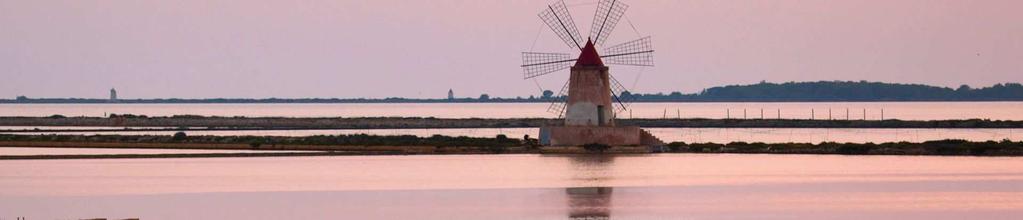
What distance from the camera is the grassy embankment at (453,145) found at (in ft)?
152

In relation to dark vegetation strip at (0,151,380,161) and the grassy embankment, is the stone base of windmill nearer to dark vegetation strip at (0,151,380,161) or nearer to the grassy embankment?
the grassy embankment

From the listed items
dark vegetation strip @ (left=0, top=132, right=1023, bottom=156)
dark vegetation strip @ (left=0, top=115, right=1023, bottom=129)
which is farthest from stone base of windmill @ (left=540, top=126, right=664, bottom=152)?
dark vegetation strip @ (left=0, top=115, right=1023, bottom=129)

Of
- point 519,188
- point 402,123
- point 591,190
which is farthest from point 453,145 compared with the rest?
point 402,123

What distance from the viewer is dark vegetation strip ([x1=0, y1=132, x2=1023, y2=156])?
46.2m

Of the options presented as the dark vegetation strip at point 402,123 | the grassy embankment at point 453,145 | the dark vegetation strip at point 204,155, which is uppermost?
the dark vegetation strip at point 402,123

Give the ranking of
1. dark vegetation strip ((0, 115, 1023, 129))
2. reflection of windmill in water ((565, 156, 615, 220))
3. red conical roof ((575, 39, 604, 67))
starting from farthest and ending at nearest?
dark vegetation strip ((0, 115, 1023, 129))
red conical roof ((575, 39, 604, 67))
reflection of windmill in water ((565, 156, 615, 220))

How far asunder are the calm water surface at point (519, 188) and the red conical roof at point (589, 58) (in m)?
2.06

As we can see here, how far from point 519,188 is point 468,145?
15.5 meters

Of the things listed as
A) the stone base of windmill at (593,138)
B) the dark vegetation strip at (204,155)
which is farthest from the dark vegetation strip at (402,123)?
the stone base of windmill at (593,138)

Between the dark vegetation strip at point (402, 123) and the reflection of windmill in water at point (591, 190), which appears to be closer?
the reflection of windmill in water at point (591, 190)

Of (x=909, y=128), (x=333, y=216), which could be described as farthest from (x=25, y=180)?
(x=909, y=128)

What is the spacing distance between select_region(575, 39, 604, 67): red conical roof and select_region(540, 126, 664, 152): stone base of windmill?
50.8 inches

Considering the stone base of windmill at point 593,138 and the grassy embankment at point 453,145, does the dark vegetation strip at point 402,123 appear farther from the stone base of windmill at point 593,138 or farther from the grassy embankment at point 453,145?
the stone base of windmill at point 593,138

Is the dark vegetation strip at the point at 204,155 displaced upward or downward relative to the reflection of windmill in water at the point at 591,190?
upward
